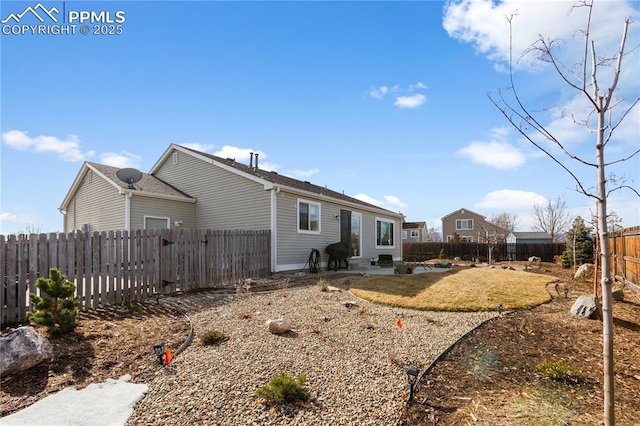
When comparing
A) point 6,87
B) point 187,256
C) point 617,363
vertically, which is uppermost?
point 6,87

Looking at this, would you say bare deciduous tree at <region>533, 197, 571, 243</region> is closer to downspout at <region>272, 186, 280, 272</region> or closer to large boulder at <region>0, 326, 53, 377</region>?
downspout at <region>272, 186, 280, 272</region>

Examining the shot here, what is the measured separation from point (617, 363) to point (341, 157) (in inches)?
432

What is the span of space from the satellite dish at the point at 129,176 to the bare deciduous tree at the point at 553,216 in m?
36.3

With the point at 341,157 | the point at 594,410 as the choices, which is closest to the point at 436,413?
the point at 594,410

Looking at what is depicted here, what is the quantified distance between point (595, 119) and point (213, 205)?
12630 mm

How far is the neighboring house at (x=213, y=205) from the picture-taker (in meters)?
11.6

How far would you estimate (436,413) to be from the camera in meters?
2.58

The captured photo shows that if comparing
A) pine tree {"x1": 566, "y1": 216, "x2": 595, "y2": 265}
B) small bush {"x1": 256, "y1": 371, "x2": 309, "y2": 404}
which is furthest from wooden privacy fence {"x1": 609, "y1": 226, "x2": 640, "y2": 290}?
small bush {"x1": 256, "y1": 371, "x2": 309, "y2": 404}

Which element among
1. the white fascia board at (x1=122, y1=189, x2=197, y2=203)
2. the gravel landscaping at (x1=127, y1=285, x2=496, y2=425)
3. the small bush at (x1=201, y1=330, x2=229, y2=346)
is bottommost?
the gravel landscaping at (x1=127, y1=285, x2=496, y2=425)

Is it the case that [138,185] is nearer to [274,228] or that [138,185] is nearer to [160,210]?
[160,210]

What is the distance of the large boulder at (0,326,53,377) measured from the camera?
3121mm

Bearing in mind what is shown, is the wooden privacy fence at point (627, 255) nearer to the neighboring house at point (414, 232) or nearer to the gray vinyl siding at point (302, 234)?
the gray vinyl siding at point (302, 234)

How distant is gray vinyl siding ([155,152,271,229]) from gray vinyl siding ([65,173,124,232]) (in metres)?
2.40

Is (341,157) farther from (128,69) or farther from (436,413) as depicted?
(436,413)
